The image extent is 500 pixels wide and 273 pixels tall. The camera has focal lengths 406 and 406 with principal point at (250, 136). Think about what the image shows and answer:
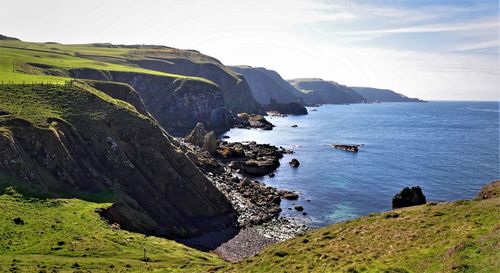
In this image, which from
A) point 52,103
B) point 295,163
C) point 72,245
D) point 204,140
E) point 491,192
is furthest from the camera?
point 204,140

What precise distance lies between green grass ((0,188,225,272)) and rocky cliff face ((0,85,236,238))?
5.28 metres

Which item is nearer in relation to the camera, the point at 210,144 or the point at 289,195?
the point at 289,195

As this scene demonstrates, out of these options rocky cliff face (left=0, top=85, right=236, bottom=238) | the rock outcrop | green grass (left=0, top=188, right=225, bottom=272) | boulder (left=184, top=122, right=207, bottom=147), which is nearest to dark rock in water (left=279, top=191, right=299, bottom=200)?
rocky cliff face (left=0, top=85, right=236, bottom=238)

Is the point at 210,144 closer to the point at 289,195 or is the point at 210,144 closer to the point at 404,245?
the point at 289,195

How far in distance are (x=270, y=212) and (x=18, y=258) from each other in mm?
51882

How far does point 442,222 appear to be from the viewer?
38156 millimetres

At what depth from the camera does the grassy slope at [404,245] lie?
29703 millimetres

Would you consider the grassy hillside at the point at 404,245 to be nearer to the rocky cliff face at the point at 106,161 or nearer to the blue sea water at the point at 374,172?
the rocky cliff face at the point at 106,161

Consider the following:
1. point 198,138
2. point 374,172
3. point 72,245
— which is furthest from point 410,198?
point 198,138

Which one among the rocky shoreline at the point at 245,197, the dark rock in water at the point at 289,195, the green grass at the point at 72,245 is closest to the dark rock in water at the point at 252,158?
the rocky shoreline at the point at 245,197

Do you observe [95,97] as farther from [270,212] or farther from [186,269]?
[186,269]

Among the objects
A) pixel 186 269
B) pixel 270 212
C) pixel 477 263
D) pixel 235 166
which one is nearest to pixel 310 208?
pixel 270 212

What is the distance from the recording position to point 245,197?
3706 inches

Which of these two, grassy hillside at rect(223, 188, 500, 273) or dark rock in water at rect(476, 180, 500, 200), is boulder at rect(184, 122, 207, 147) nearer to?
dark rock in water at rect(476, 180, 500, 200)
